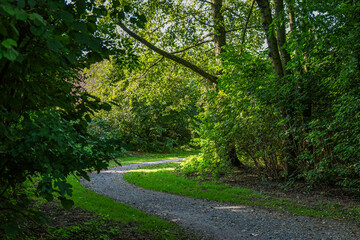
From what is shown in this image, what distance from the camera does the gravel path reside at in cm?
511

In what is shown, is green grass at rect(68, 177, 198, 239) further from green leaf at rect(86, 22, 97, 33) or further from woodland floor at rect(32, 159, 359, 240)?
green leaf at rect(86, 22, 97, 33)

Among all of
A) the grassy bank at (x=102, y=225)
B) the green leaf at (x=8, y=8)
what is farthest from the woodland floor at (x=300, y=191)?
the green leaf at (x=8, y=8)

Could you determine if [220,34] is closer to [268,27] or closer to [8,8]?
[268,27]

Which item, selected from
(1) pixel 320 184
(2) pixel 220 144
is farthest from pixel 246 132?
(1) pixel 320 184

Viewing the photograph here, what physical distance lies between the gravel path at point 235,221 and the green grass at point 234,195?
38cm

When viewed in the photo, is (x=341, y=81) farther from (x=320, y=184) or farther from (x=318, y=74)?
(x=320, y=184)

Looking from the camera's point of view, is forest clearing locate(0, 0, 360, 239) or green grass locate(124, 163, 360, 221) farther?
green grass locate(124, 163, 360, 221)

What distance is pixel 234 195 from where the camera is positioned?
8117 millimetres

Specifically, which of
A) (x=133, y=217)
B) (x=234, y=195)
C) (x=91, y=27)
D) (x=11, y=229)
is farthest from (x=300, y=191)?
(x=11, y=229)

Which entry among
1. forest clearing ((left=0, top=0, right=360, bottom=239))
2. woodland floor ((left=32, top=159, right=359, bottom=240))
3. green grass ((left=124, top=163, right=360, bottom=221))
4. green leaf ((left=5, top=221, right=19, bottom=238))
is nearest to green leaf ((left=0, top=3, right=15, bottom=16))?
forest clearing ((left=0, top=0, right=360, bottom=239))

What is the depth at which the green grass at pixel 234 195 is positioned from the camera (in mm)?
6223

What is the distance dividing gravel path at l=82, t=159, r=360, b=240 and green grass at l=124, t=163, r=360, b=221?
38 centimetres

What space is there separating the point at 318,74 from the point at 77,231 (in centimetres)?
693

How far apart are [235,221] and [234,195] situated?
220 cm
